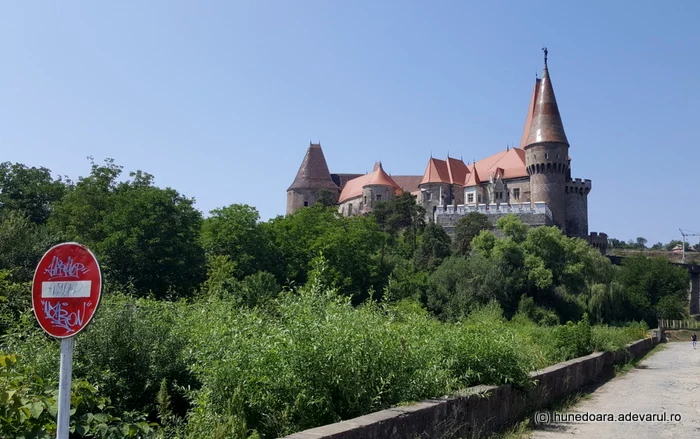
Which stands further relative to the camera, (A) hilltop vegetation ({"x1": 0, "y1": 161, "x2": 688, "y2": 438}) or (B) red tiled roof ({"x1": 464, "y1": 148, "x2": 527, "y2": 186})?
(B) red tiled roof ({"x1": 464, "y1": 148, "x2": 527, "y2": 186})

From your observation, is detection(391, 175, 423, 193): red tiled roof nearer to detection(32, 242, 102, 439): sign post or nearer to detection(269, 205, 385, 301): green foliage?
detection(269, 205, 385, 301): green foliage

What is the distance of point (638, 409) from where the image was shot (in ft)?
29.3

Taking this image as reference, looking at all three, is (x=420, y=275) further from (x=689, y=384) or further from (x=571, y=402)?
(x=571, y=402)

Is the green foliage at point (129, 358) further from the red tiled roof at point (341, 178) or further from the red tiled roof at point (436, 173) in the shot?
the red tiled roof at point (341, 178)

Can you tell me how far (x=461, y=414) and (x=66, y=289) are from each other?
3.95 meters

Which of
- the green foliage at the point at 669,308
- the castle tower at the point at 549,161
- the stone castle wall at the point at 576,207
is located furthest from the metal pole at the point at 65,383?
the stone castle wall at the point at 576,207

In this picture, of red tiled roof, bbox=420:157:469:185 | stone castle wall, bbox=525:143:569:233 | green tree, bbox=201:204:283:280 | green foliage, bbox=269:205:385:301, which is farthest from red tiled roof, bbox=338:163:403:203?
green tree, bbox=201:204:283:280

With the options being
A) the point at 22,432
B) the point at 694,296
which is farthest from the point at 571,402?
the point at 694,296

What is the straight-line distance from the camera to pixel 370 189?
3452 inches

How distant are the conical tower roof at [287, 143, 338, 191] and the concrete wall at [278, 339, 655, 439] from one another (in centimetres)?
8865

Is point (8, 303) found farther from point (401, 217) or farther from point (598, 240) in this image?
point (598, 240)

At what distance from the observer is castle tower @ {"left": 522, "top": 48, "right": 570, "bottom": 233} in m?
67.3

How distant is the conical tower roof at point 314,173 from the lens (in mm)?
97625

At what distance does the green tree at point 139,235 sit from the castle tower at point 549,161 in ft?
141
